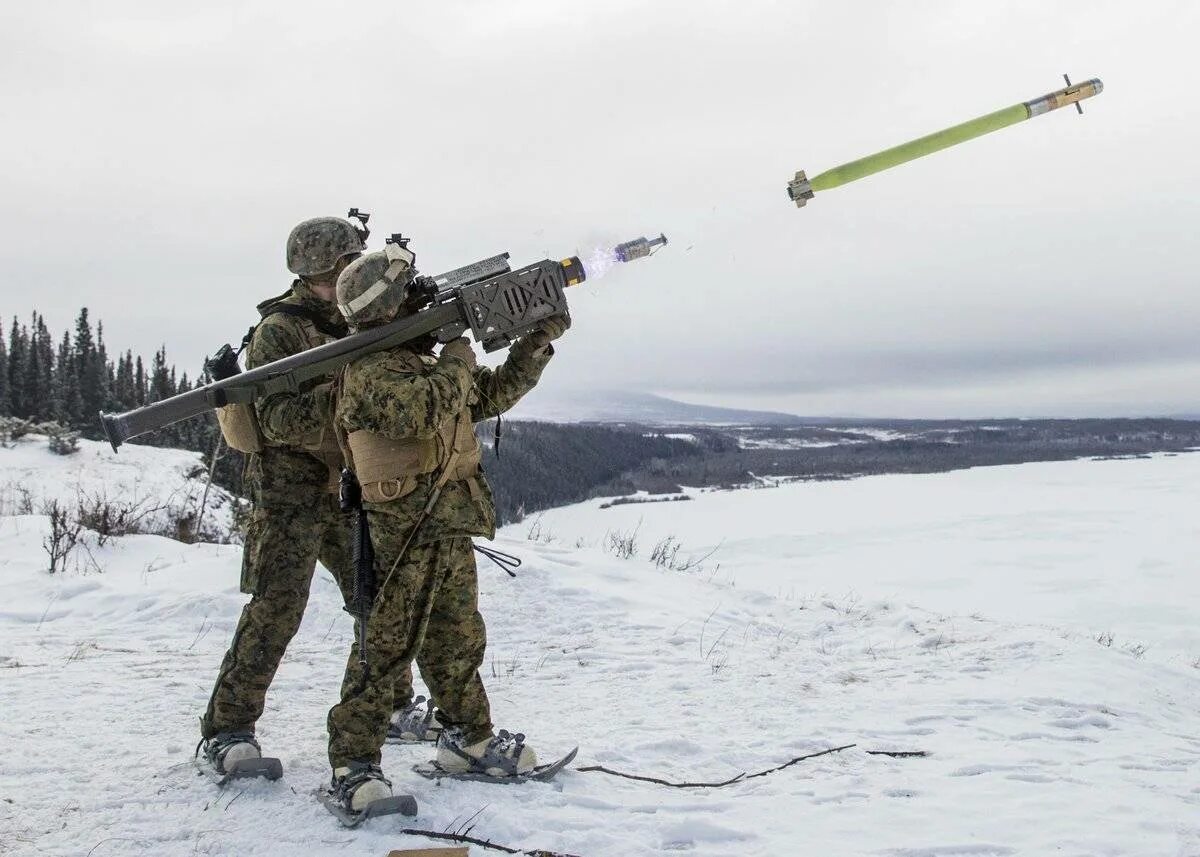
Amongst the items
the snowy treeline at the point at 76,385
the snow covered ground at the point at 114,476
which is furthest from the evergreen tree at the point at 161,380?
the snow covered ground at the point at 114,476

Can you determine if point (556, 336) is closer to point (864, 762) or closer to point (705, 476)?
point (864, 762)

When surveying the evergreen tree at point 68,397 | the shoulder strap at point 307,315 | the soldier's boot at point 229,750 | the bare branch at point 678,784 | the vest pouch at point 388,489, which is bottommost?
the bare branch at point 678,784

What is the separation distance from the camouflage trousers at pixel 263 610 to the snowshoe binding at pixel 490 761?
Result: 43cm

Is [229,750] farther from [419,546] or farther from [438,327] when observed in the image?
[438,327]

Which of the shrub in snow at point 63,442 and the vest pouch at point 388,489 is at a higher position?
the shrub in snow at point 63,442

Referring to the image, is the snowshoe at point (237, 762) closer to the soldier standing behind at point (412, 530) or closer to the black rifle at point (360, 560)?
the soldier standing behind at point (412, 530)

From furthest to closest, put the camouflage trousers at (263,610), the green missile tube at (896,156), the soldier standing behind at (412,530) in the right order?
the green missile tube at (896,156)
the camouflage trousers at (263,610)
the soldier standing behind at (412,530)

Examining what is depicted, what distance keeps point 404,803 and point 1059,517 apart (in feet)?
242

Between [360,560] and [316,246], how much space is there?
1707 mm

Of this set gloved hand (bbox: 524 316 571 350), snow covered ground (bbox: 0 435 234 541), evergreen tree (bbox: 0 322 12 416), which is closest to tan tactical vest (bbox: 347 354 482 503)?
gloved hand (bbox: 524 316 571 350)

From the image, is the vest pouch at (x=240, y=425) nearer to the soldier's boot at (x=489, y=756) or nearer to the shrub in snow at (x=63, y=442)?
the soldier's boot at (x=489, y=756)

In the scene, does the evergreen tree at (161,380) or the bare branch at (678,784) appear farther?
the evergreen tree at (161,380)

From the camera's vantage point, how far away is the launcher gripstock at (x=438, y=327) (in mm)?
3973

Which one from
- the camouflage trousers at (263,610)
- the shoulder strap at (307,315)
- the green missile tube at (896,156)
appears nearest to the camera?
the camouflage trousers at (263,610)
